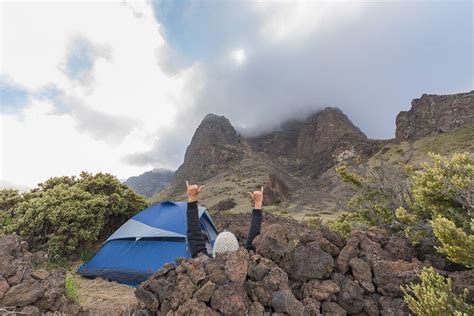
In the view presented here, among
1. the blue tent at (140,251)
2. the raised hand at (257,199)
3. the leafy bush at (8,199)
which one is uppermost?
the leafy bush at (8,199)

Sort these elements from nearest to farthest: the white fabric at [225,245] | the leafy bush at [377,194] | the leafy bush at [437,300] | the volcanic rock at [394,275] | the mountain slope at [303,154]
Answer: the leafy bush at [437,300], the volcanic rock at [394,275], the white fabric at [225,245], the leafy bush at [377,194], the mountain slope at [303,154]

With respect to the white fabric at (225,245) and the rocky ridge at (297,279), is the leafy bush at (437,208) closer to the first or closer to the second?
the rocky ridge at (297,279)

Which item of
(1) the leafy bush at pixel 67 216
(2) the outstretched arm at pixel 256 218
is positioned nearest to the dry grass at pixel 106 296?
(1) the leafy bush at pixel 67 216

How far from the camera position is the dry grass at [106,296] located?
566 centimetres

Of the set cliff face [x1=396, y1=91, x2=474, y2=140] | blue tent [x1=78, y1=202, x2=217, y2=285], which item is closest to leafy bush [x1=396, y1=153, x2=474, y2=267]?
blue tent [x1=78, y1=202, x2=217, y2=285]

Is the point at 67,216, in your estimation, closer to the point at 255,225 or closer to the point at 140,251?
the point at 140,251

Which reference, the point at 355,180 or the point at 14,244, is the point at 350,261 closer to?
the point at 355,180

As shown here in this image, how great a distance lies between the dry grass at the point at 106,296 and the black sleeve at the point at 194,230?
4.91 ft

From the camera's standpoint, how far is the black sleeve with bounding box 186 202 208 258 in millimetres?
5414

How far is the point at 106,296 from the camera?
22.2 ft

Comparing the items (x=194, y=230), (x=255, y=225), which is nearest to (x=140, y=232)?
(x=194, y=230)

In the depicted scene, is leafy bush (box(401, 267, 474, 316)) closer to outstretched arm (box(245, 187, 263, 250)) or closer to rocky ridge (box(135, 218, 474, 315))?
rocky ridge (box(135, 218, 474, 315))

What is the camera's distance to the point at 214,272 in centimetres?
468

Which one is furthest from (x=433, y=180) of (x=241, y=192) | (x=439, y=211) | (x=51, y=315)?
(x=241, y=192)
